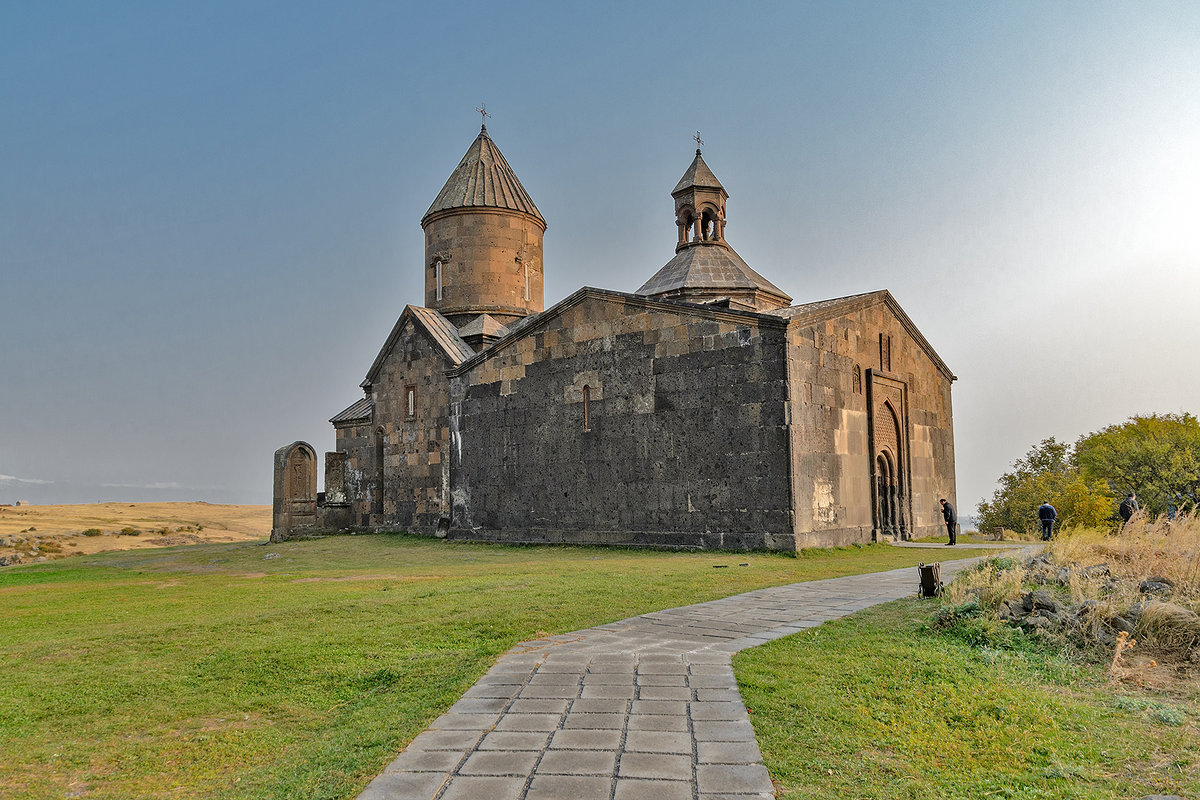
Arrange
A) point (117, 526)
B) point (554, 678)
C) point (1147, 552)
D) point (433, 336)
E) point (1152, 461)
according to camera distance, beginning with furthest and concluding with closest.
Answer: point (117, 526)
point (1152, 461)
point (433, 336)
point (1147, 552)
point (554, 678)

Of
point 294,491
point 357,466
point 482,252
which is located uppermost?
point 482,252

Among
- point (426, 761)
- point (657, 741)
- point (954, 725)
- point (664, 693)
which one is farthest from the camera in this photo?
point (664, 693)

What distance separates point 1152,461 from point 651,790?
26.9 meters

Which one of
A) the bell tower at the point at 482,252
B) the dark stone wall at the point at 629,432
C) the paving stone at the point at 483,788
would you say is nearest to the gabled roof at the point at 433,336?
the bell tower at the point at 482,252

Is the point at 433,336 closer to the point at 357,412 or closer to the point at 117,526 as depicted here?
the point at 357,412

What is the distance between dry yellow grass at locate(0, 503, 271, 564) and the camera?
2329cm

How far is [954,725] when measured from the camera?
367cm

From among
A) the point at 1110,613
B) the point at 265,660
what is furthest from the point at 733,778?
the point at 1110,613

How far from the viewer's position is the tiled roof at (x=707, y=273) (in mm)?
19734

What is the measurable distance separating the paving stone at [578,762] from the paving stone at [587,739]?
5 centimetres

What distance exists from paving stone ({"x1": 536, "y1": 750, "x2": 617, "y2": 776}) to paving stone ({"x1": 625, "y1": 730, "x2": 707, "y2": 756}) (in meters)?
0.12

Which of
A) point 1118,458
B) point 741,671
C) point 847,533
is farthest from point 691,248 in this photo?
point 741,671

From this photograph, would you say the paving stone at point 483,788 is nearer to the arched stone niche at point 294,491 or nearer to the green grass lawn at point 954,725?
the green grass lawn at point 954,725

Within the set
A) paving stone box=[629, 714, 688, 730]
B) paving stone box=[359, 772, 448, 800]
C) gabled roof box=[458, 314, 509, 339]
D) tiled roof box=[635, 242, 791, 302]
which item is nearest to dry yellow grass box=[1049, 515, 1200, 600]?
paving stone box=[629, 714, 688, 730]
